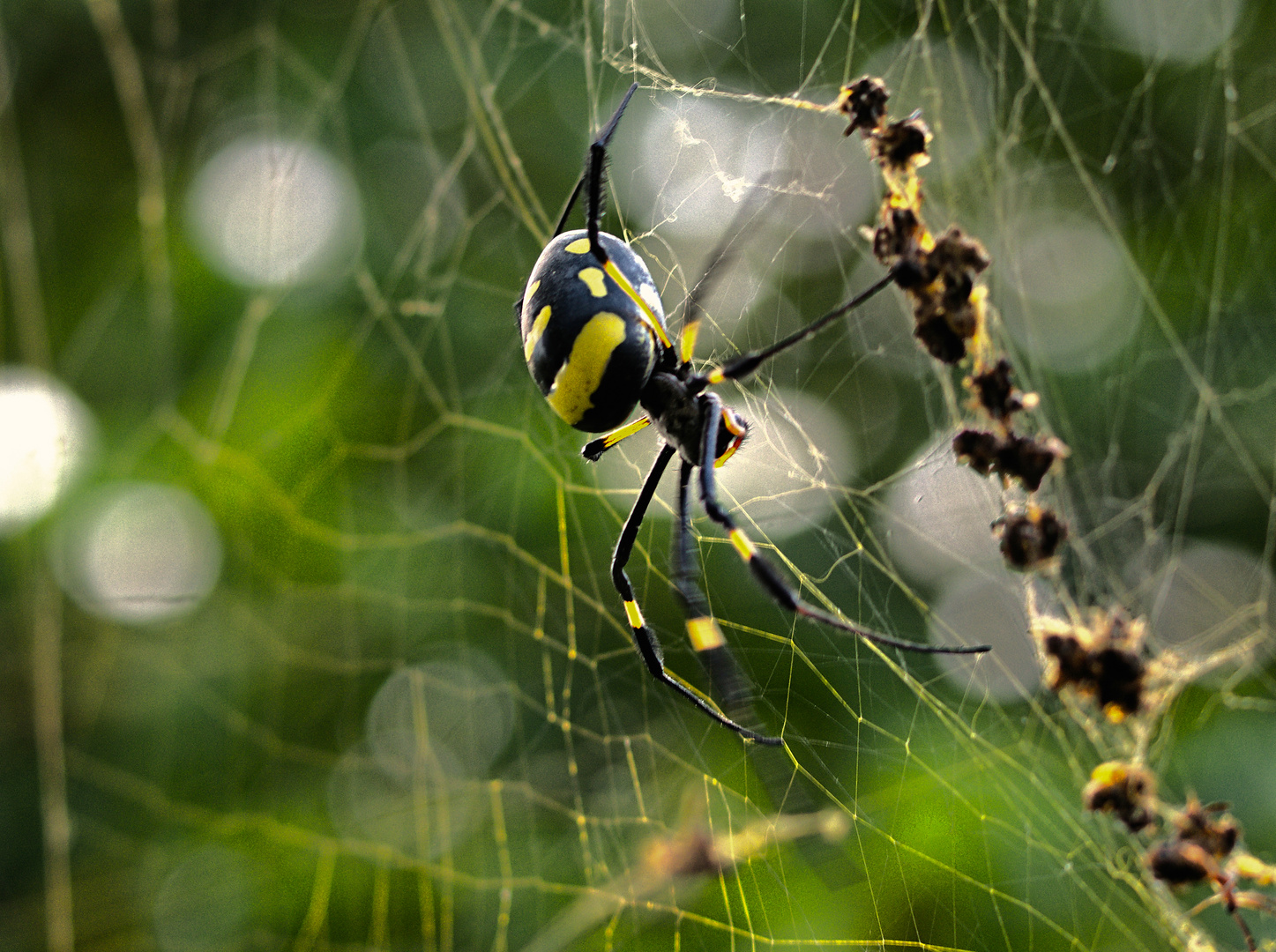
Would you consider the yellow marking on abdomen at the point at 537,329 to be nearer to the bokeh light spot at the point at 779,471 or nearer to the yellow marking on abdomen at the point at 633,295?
the yellow marking on abdomen at the point at 633,295

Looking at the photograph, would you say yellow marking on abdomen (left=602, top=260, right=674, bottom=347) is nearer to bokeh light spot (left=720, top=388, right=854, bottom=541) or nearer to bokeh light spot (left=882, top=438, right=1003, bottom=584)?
bokeh light spot (left=720, top=388, right=854, bottom=541)

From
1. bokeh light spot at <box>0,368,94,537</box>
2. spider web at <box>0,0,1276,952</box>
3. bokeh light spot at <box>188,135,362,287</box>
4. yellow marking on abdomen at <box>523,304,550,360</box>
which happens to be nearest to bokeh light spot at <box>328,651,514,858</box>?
spider web at <box>0,0,1276,952</box>


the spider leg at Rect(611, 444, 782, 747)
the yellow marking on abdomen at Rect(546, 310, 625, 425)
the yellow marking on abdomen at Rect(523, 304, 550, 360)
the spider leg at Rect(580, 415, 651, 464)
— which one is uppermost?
the yellow marking on abdomen at Rect(523, 304, 550, 360)

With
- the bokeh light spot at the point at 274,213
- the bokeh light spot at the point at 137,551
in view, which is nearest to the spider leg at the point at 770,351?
the bokeh light spot at the point at 274,213

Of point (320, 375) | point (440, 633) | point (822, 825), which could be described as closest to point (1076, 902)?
point (822, 825)

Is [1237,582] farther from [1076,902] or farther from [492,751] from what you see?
[492,751]

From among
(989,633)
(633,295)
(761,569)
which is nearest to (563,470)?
(989,633)
